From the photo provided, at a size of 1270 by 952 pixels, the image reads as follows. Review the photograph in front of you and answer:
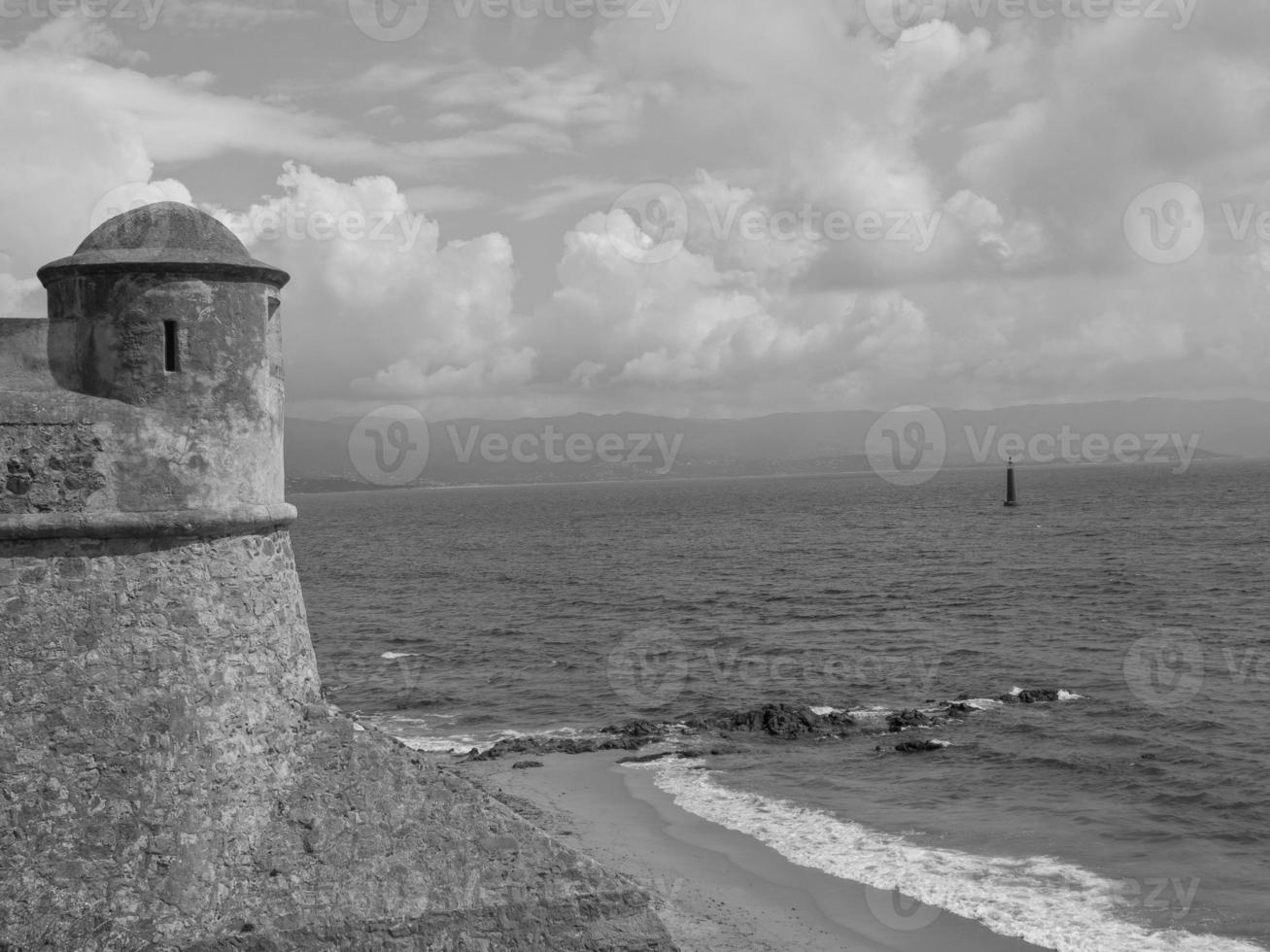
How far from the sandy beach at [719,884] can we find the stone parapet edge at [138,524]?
879 cm

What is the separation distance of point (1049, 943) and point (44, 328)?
15.2 metres

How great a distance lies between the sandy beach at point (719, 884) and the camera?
1555 centimetres

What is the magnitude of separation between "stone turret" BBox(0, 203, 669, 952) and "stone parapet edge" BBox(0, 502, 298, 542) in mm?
21

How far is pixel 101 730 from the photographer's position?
33.3ft

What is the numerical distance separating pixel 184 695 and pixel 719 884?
10.3 meters

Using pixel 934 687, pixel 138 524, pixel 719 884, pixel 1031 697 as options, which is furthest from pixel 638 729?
pixel 138 524

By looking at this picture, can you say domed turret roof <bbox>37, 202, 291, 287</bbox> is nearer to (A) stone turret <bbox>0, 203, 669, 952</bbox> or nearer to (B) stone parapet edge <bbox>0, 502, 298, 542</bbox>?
(A) stone turret <bbox>0, 203, 669, 952</bbox>

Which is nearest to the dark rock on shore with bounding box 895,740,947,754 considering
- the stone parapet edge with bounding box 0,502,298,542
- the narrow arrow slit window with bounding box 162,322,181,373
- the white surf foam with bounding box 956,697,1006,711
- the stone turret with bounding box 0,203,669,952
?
the white surf foam with bounding box 956,697,1006,711

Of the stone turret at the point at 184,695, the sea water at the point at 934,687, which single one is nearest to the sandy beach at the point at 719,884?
the sea water at the point at 934,687

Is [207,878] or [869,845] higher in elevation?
[207,878]

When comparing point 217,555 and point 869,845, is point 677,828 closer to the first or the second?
point 869,845

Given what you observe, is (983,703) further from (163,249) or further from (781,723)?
(163,249)

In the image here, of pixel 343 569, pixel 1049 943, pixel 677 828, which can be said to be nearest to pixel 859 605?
pixel 677 828

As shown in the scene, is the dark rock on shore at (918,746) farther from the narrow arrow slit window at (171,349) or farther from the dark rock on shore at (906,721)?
the narrow arrow slit window at (171,349)
